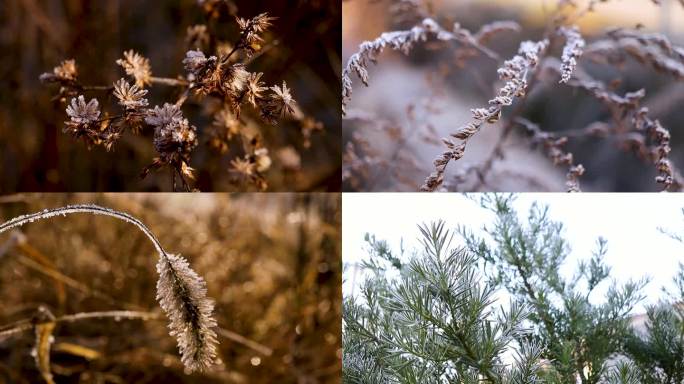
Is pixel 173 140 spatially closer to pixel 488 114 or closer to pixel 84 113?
pixel 84 113

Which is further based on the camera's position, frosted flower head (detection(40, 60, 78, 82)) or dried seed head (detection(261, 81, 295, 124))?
frosted flower head (detection(40, 60, 78, 82))

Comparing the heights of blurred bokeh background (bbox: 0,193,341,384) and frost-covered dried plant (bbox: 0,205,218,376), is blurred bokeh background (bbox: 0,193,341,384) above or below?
above

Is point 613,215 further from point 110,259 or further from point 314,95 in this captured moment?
point 110,259

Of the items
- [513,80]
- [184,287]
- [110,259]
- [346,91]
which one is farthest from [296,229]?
[184,287]

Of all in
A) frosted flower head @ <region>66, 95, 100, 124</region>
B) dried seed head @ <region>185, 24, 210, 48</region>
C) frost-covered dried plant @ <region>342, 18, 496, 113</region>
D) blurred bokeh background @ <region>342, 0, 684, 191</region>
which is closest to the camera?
frosted flower head @ <region>66, 95, 100, 124</region>

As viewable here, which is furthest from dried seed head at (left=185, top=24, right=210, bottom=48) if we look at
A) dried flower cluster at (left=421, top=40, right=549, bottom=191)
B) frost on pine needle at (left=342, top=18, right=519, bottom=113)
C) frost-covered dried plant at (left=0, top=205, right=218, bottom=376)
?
frost-covered dried plant at (left=0, top=205, right=218, bottom=376)

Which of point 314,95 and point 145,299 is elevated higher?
point 314,95

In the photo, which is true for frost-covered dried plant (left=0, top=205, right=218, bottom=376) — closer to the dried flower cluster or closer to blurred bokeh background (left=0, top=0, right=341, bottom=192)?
the dried flower cluster
